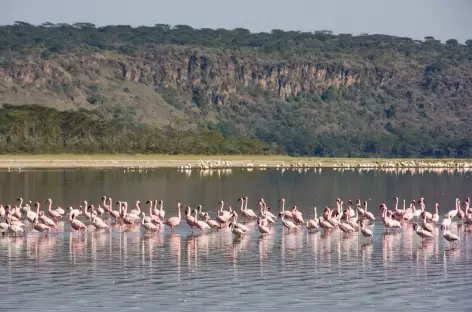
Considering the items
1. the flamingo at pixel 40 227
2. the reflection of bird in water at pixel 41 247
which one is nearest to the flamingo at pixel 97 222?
the flamingo at pixel 40 227

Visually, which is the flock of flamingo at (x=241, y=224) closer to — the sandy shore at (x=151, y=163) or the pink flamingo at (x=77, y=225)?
the pink flamingo at (x=77, y=225)

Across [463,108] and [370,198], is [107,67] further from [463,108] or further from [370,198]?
[370,198]

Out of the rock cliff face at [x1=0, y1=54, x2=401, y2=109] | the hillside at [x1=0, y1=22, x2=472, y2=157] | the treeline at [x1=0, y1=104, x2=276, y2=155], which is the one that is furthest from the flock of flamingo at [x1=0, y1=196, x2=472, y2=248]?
the rock cliff face at [x1=0, y1=54, x2=401, y2=109]

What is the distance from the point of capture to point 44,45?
200 meters

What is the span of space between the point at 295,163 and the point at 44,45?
332 feet

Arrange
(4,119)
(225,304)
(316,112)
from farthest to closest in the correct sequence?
(316,112) → (4,119) → (225,304)

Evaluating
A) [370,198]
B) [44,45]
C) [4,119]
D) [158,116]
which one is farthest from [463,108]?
[370,198]

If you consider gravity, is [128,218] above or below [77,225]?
below

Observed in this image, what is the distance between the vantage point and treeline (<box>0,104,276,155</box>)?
371ft

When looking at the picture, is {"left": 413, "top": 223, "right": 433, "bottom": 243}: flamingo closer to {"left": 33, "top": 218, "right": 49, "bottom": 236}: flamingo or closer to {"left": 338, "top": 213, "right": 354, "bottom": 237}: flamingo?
{"left": 338, "top": 213, "right": 354, "bottom": 237}: flamingo

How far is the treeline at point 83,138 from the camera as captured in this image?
11319 cm

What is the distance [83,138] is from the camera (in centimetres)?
12106

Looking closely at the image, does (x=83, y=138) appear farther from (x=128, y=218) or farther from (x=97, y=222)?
(x=97, y=222)

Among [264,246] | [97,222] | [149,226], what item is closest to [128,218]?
[97,222]
